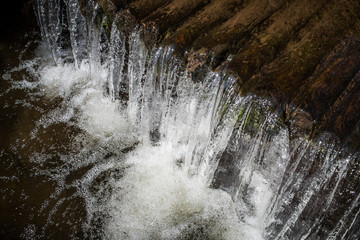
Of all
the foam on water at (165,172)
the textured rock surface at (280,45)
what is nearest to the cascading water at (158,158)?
the foam on water at (165,172)

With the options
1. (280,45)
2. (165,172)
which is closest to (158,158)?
(165,172)

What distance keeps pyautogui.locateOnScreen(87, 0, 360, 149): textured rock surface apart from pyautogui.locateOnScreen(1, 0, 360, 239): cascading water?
6.3 inches

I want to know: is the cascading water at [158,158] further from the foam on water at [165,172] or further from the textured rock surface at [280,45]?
the textured rock surface at [280,45]

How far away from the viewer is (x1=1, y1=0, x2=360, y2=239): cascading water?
264 centimetres

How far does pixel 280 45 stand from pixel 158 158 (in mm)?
2075

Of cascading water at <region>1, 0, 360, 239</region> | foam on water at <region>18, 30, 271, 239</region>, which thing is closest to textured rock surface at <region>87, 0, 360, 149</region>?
cascading water at <region>1, 0, 360, 239</region>

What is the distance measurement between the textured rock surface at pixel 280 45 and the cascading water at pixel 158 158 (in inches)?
6.3

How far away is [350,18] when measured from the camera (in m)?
3.21

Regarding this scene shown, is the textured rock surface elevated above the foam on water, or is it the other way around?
the textured rock surface

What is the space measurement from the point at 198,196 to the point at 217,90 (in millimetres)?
1393

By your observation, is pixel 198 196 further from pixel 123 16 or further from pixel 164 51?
pixel 123 16

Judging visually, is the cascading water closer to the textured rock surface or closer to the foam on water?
the foam on water

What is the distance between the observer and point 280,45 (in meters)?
3.09

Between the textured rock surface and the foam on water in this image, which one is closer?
the textured rock surface
